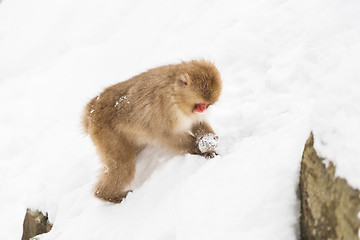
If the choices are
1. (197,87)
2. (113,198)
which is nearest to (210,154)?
(197,87)

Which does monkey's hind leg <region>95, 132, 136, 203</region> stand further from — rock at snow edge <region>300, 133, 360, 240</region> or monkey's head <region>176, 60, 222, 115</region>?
rock at snow edge <region>300, 133, 360, 240</region>

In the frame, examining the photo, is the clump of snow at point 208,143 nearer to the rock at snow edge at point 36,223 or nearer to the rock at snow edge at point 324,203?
the rock at snow edge at point 324,203

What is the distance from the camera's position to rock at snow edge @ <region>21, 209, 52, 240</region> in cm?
437

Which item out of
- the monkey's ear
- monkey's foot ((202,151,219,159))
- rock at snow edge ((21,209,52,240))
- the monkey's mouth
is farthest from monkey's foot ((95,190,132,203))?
the monkey's ear

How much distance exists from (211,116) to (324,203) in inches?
86.6

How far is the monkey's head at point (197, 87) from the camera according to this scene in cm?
301

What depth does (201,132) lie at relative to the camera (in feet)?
11.4

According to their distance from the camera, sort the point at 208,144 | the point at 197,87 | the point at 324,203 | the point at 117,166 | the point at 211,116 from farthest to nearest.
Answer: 1. the point at 211,116
2. the point at 117,166
3. the point at 208,144
4. the point at 197,87
5. the point at 324,203

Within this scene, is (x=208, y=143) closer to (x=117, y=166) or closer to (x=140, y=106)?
(x=140, y=106)

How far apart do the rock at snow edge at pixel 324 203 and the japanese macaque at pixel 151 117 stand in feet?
4.15

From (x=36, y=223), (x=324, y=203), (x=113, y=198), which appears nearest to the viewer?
(x=324, y=203)

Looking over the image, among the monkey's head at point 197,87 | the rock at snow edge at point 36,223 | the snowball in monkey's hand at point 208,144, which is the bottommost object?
the rock at snow edge at point 36,223

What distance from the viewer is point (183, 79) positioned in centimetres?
305

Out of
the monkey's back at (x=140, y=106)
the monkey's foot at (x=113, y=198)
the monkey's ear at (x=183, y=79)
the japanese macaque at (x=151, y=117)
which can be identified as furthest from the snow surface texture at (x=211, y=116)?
the monkey's ear at (x=183, y=79)
